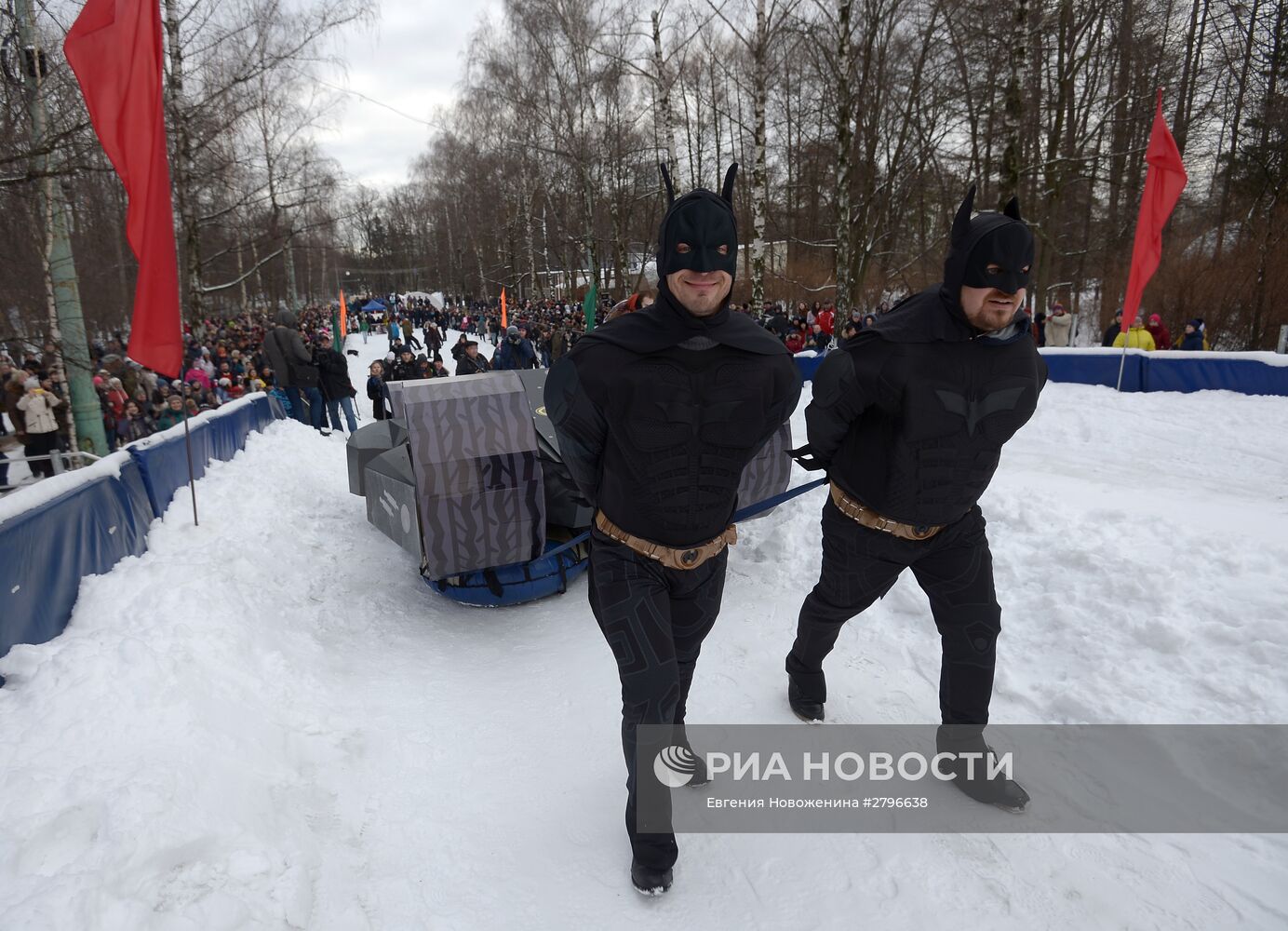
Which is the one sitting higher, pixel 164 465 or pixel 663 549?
pixel 663 549

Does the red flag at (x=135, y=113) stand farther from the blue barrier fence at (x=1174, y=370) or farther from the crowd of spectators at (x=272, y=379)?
the blue barrier fence at (x=1174, y=370)

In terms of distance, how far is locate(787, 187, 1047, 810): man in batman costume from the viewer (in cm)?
230

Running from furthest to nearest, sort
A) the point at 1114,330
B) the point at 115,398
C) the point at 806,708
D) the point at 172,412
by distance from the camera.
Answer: the point at 1114,330, the point at 115,398, the point at 172,412, the point at 806,708

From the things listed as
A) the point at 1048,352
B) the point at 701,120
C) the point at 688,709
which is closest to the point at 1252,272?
the point at 1048,352

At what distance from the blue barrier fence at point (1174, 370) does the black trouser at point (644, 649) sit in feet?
20.4

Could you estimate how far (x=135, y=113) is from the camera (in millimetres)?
3965

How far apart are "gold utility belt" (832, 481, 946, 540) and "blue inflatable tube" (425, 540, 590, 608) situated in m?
2.08

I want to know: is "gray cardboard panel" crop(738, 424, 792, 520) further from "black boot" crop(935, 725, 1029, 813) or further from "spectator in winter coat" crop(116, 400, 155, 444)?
"spectator in winter coat" crop(116, 400, 155, 444)

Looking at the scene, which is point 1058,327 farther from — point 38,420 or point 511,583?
point 38,420

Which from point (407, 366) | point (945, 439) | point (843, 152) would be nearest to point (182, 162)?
point (407, 366)

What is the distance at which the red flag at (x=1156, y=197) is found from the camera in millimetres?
8039

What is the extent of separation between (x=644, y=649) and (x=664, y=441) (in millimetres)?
657

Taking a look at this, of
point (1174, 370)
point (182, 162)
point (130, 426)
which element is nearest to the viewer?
point (1174, 370)

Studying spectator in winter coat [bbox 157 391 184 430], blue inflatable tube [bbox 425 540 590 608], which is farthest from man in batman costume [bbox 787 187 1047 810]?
spectator in winter coat [bbox 157 391 184 430]
